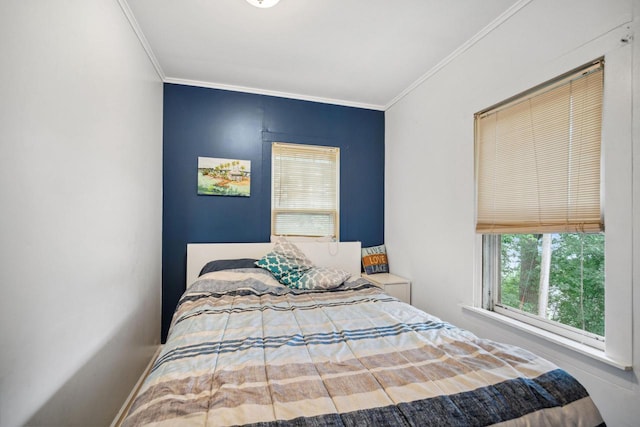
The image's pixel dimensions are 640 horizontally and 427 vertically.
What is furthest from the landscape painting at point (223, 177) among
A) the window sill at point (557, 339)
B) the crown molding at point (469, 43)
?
the window sill at point (557, 339)

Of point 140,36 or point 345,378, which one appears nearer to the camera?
point 345,378

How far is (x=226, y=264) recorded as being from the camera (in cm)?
274

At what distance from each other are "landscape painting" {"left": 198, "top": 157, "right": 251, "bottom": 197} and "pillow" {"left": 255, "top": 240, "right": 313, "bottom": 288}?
2.51ft

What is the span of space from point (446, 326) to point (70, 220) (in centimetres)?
198

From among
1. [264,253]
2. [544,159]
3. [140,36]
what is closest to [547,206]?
[544,159]

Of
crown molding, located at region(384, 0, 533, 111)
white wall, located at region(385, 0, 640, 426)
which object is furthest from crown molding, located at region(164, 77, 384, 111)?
crown molding, located at region(384, 0, 533, 111)

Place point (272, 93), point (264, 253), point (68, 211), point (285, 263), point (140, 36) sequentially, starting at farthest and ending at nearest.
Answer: point (272, 93), point (264, 253), point (285, 263), point (140, 36), point (68, 211)

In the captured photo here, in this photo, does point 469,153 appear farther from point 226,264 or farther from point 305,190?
point 226,264

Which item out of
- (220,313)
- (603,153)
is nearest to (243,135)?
(220,313)

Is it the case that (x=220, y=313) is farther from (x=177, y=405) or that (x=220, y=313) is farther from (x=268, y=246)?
(x=268, y=246)

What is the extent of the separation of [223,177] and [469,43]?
2581mm

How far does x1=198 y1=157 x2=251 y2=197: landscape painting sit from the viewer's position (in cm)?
299

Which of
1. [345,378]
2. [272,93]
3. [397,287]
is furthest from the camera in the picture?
[272,93]

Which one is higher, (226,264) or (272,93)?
(272,93)
